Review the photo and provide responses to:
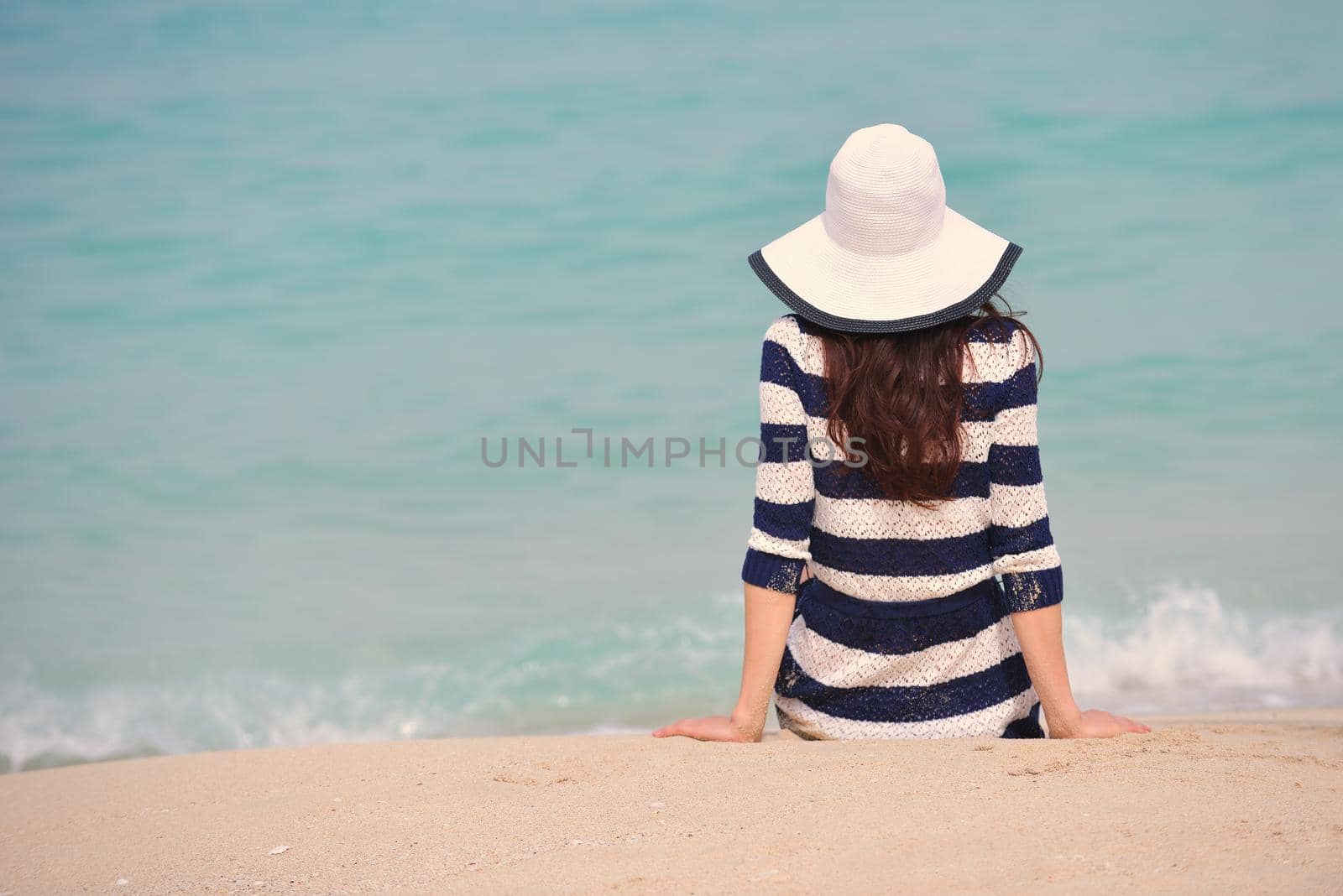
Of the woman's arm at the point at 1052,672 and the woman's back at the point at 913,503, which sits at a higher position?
the woman's back at the point at 913,503

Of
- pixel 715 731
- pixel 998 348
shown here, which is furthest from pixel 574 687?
pixel 998 348

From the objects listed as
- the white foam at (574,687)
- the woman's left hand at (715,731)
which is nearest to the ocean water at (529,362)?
the white foam at (574,687)

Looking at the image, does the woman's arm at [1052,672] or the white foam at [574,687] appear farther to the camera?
the white foam at [574,687]

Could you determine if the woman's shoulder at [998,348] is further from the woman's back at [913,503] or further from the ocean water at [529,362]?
the ocean water at [529,362]

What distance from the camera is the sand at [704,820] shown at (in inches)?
49.6

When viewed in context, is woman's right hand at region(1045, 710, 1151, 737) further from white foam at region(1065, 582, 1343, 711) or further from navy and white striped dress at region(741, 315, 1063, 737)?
white foam at region(1065, 582, 1343, 711)

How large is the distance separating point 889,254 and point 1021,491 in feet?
1.35

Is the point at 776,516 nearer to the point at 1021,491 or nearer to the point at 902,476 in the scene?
the point at 902,476

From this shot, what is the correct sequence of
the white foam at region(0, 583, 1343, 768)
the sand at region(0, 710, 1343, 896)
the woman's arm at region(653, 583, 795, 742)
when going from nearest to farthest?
the sand at region(0, 710, 1343, 896), the woman's arm at region(653, 583, 795, 742), the white foam at region(0, 583, 1343, 768)

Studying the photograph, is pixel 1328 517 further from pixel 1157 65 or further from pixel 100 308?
pixel 100 308

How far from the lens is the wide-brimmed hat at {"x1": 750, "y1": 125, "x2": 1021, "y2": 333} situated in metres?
1.72

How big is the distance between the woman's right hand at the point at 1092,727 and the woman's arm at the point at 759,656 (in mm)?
422

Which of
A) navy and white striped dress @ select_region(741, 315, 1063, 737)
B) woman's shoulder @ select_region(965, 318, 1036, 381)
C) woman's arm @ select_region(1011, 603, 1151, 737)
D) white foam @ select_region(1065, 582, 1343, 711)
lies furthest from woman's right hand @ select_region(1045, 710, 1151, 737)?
white foam @ select_region(1065, 582, 1343, 711)

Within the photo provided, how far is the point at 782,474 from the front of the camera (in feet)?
5.93
